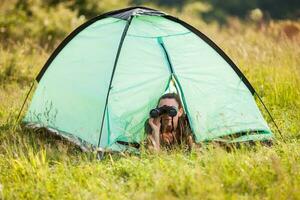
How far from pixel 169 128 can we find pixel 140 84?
0.48 m

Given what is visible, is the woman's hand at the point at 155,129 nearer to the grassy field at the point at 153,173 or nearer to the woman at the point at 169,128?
the woman at the point at 169,128

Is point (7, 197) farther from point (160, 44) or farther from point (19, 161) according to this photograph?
point (160, 44)

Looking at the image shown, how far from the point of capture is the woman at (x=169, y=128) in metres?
5.60

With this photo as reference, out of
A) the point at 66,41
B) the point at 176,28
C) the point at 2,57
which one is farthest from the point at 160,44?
the point at 2,57

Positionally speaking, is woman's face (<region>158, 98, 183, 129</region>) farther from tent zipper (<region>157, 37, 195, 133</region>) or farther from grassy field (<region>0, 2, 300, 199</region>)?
grassy field (<region>0, 2, 300, 199</region>)

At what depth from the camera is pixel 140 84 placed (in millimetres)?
5805

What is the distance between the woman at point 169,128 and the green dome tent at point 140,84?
0.26 ft

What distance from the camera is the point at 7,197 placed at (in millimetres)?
4562

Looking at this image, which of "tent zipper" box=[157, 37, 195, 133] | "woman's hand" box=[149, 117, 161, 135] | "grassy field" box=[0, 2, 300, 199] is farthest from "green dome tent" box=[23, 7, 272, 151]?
"grassy field" box=[0, 2, 300, 199]

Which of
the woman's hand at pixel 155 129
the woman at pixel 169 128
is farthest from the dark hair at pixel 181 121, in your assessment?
the woman's hand at pixel 155 129

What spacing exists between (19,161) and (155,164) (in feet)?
3.49

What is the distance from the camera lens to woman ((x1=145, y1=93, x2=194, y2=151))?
560 centimetres

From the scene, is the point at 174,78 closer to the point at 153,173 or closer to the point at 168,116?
the point at 168,116

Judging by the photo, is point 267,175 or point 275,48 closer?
point 267,175
